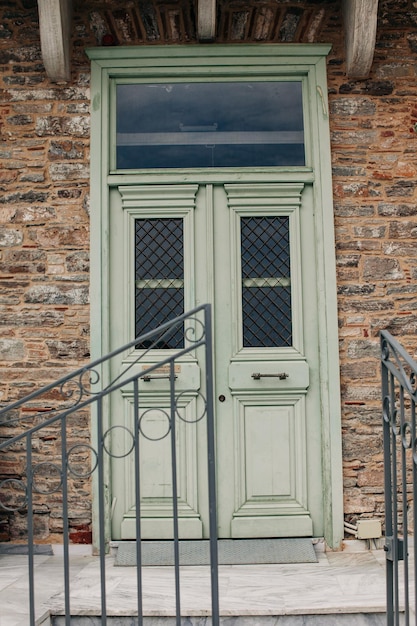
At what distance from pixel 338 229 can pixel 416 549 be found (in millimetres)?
2498

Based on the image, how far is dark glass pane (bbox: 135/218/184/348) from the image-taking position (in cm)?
466

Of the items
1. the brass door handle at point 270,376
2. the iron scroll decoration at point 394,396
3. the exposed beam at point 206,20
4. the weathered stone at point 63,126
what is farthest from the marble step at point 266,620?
the exposed beam at point 206,20

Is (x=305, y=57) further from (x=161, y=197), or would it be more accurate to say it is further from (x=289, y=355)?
(x=289, y=355)

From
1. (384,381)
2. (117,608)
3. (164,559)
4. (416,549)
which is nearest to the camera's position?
(416,549)

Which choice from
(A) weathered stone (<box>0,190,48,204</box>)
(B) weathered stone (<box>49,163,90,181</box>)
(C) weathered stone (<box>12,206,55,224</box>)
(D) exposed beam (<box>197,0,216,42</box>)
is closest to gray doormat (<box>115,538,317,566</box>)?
(C) weathered stone (<box>12,206,55,224</box>)

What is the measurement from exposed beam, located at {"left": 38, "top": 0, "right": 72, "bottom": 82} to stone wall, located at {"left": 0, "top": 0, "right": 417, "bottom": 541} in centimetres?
13

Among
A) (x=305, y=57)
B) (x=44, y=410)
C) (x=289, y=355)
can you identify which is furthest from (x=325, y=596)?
(x=305, y=57)

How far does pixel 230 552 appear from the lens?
4.34 meters

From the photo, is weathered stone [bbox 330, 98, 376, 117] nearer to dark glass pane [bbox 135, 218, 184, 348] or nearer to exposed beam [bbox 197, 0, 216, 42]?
exposed beam [bbox 197, 0, 216, 42]

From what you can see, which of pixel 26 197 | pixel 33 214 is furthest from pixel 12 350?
pixel 26 197

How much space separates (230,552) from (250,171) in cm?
254

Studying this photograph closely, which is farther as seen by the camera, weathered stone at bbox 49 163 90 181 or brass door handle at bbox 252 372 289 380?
weathered stone at bbox 49 163 90 181

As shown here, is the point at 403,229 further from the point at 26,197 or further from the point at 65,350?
the point at 26,197

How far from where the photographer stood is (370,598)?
11.5 feet
